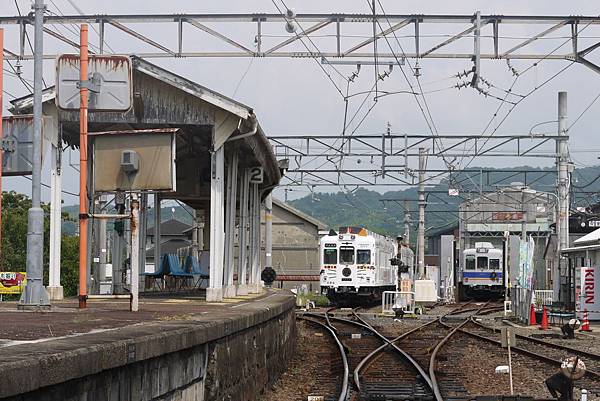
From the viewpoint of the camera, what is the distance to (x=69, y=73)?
48.9 ft

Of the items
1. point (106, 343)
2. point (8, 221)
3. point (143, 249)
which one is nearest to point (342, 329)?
point (143, 249)

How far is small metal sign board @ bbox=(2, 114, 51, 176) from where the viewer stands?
15.4 meters

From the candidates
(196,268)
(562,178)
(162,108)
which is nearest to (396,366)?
(162,108)

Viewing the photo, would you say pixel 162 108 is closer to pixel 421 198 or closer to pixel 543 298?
pixel 543 298

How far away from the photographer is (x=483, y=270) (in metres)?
54.5

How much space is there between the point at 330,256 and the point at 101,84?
26641mm

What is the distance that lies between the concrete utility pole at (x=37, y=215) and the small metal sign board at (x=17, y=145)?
3.33 ft

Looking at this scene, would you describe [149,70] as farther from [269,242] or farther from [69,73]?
[269,242]

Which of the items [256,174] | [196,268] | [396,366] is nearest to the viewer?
[396,366]

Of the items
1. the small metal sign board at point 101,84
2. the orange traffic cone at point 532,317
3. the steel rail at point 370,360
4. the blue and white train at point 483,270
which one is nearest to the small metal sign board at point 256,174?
the steel rail at point 370,360

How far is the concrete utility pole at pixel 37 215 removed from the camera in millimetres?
13805

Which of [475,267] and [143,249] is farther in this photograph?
[475,267]

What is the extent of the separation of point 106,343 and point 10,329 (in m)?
2.58

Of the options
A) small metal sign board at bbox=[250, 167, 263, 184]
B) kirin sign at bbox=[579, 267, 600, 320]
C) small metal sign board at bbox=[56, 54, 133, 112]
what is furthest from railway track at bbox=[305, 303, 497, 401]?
small metal sign board at bbox=[56, 54, 133, 112]
